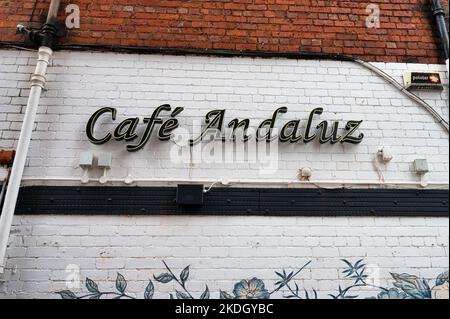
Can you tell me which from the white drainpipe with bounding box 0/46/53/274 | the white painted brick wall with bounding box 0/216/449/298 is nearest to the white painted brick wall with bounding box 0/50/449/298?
the white painted brick wall with bounding box 0/216/449/298

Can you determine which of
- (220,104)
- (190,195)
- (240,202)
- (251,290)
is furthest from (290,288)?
(220,104)

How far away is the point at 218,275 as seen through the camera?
10.9 ft

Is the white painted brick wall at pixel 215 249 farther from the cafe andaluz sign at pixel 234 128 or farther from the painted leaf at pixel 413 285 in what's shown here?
the cafe andaluz sign at pixel 234 128

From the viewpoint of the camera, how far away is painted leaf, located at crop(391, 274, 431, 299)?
11.0 feet

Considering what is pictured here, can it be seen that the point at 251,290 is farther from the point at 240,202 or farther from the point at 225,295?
the point at 240,202

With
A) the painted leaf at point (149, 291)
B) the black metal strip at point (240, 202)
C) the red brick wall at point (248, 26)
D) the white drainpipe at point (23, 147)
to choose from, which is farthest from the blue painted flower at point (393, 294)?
the white drainpipe at point (23, 147)

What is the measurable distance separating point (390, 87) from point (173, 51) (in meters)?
2.54

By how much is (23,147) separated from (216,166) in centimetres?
190

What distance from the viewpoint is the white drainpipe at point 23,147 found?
320 cm

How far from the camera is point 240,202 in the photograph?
3553 millimetres

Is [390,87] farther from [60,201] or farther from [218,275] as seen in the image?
[60,201]

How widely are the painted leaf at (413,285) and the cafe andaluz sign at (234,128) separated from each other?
1.41m

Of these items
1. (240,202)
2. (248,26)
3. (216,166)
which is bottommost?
(240,202)
